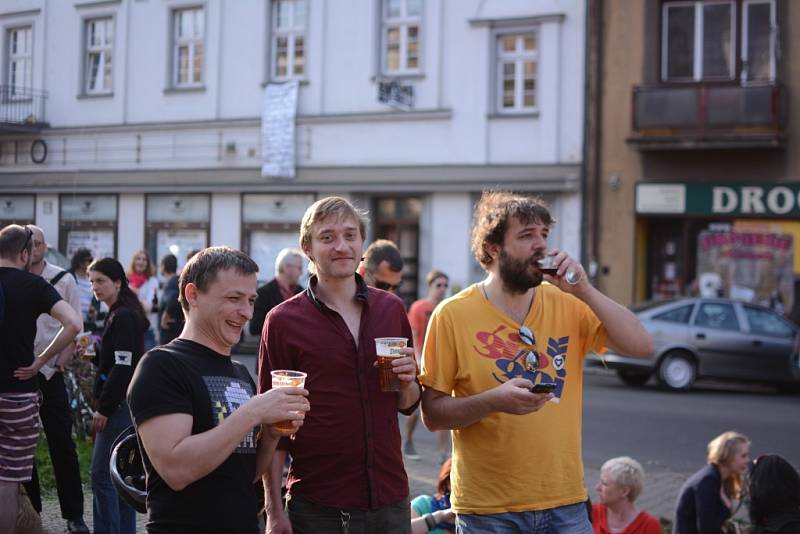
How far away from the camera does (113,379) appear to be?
5.87 metres

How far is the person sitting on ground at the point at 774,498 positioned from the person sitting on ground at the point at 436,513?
5.08 ft

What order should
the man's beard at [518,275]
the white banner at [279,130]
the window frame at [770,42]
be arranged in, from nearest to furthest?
the man's beard at [518,275]
the window frame at [770,42]
the white banner at [279,130]

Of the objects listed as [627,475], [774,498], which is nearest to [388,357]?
[774,498]

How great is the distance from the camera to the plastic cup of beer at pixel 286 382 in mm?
3141

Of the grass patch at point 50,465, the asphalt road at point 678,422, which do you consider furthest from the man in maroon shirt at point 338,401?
the asphalt road at point 678,422

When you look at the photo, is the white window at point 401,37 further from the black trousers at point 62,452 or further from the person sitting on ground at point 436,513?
the person sitting on ground at point 436,513

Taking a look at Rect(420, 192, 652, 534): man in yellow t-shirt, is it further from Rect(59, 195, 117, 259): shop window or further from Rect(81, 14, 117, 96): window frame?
Rect(81, 14, 117, 96): window frame

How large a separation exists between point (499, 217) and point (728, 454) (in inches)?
121

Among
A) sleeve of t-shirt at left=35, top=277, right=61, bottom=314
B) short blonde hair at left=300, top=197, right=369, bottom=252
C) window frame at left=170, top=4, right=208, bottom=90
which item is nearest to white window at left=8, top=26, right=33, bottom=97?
window frame at left=170, top=4, right=208, bottom=90

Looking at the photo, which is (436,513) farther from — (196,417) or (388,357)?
(196,417)

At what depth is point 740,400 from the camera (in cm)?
1495

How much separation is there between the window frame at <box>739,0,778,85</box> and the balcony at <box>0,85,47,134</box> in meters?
17.5

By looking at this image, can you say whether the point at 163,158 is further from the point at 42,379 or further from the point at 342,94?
the point at 42,379

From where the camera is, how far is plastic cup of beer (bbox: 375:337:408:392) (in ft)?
11.8
